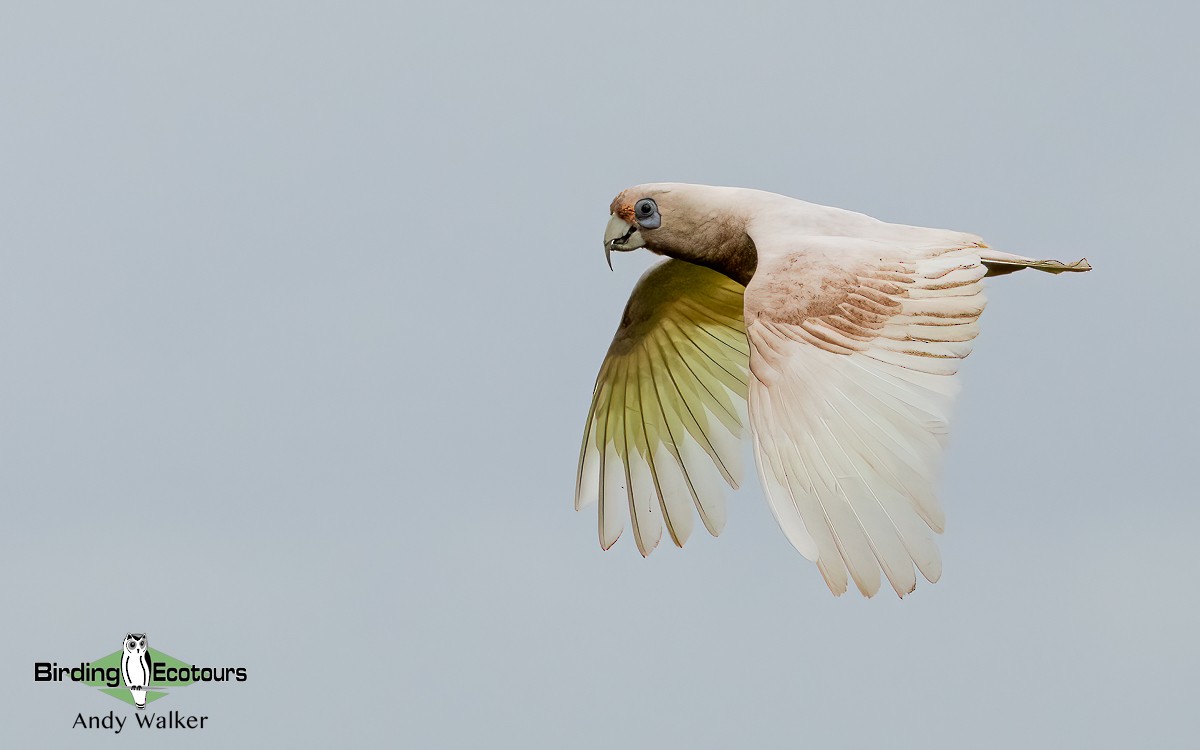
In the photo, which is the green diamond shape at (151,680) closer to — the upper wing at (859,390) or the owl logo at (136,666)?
the owl logo at (136,666)

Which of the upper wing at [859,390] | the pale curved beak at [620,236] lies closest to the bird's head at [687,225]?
the pale curved beak at [620,236]

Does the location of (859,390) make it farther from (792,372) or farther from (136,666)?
(136,666)

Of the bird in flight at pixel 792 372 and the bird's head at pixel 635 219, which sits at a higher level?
the bird's head at pixel 635 219

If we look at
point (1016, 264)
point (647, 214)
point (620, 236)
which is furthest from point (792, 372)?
point (620, 236)

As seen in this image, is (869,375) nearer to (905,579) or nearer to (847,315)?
(847,315)

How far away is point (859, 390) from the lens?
6949 mm

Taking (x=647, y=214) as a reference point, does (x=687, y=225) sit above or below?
below

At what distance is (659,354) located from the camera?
9.83 meters

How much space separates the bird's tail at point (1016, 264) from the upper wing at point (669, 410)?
1.67 m

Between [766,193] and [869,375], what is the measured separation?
74.3 inches

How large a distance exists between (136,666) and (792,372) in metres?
4.45

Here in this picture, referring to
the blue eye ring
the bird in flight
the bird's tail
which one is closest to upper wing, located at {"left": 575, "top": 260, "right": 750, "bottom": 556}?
the bird in flight

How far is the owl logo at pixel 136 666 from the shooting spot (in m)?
A: 9.67

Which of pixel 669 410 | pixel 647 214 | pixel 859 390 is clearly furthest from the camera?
pixel 669 410
